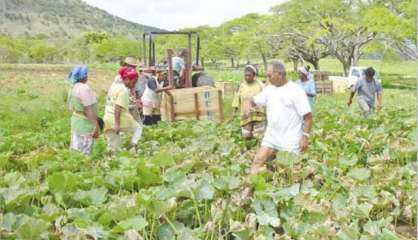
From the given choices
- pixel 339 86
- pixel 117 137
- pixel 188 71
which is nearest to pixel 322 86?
pixel 339 86

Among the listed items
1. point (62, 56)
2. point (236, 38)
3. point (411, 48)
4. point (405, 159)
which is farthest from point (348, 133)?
point (62, 56)

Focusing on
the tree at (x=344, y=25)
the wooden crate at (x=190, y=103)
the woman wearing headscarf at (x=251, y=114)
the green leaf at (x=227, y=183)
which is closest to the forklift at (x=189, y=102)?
the wooden crate at (x=190, y=103)

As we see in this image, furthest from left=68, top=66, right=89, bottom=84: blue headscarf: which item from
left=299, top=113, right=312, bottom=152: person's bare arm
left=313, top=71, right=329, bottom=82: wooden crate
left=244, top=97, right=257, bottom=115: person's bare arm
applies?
left=313, top=71, right=329, bottom=82: wooden crate

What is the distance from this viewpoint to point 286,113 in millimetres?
5523

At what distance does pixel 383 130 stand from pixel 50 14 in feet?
322

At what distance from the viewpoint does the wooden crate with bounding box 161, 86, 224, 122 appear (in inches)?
437

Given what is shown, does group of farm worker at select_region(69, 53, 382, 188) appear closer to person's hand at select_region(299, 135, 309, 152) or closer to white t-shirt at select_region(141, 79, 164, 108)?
person's hand at select_region(299, 135, 309, 152)

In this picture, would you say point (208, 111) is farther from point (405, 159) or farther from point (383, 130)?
point (405, 159)

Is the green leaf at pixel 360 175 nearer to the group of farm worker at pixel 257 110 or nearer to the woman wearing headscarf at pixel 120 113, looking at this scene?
the group of farm worker at pixel 257 110

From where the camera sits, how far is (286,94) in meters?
5.48

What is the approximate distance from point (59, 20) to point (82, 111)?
99.5 meters

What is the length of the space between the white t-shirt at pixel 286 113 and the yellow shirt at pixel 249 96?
1.60 meters

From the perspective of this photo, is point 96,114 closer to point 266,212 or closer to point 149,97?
point 266,212

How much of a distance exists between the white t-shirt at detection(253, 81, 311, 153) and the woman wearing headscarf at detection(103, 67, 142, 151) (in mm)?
1850
